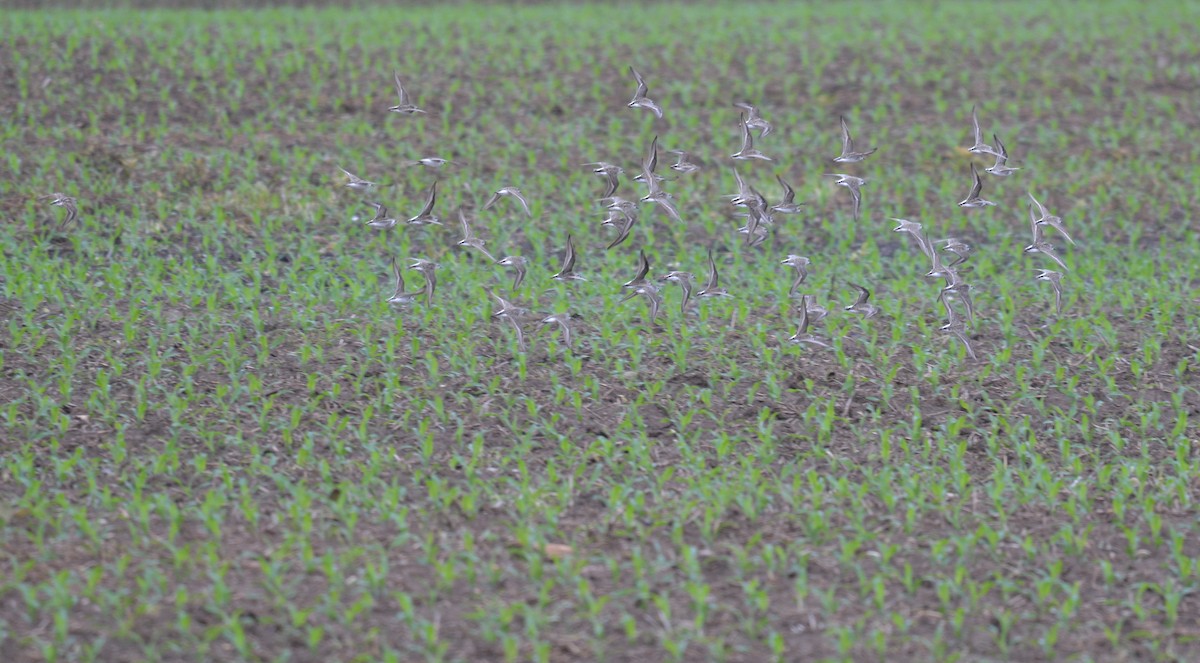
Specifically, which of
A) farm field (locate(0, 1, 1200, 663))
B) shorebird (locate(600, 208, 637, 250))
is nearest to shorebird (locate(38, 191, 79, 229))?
farm field (locate(0, 1, 1200, 663))

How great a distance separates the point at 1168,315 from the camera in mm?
7777

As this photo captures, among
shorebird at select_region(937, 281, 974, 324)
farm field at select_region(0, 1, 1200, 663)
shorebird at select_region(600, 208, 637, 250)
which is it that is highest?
shorebird at select_region(600, 208, 637, 250)

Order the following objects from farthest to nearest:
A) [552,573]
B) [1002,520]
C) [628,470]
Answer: [628,470], [1002,520], [552,573]

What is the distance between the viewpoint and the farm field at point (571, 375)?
4.83 m

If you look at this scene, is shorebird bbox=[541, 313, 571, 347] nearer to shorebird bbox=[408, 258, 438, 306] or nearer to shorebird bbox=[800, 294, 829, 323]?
shorebird bbox=[408, 258, 438, 306]

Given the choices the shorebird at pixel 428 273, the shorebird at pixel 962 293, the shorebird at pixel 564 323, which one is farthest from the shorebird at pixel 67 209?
the shorebird at pixel 962 293

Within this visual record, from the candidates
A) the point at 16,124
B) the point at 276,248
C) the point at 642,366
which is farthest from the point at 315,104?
the point at 642,366

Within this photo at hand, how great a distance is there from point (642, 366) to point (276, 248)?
3207 millimetres

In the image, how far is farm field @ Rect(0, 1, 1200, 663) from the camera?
483cm

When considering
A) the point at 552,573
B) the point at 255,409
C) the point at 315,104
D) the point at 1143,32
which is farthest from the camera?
the point at 1143,32

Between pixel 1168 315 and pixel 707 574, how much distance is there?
4.26 metres

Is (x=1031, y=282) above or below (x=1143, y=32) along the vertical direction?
below

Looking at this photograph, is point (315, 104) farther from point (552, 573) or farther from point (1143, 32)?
point (1143, 32)

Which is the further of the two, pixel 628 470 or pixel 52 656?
pixel 628 470
